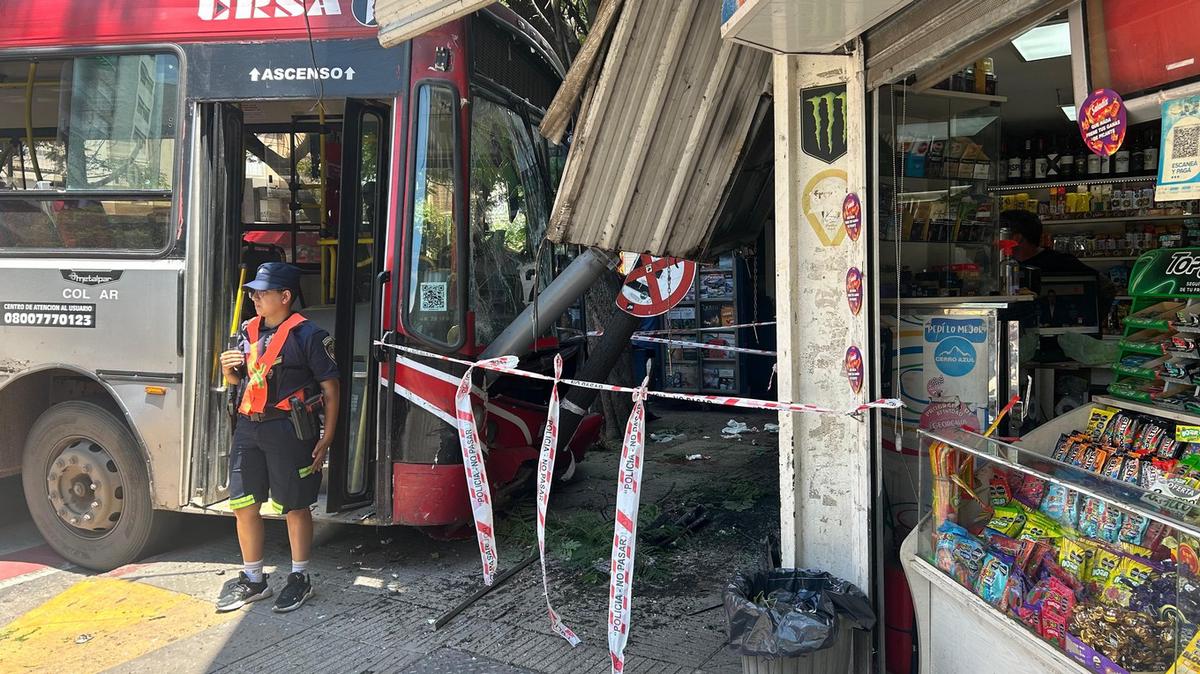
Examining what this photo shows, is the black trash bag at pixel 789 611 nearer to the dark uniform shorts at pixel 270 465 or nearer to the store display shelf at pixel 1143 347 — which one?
the store display shelf at pixel 1143 347

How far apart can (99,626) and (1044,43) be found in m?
6.09

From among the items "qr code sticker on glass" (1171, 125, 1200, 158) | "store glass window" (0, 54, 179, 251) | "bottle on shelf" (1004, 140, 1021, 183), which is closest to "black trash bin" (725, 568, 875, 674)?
"qr code sticker on glass" (1171, 125, 1200, 158)

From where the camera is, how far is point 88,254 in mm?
4598

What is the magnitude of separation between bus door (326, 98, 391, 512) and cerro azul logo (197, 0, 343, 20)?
21.6 inches

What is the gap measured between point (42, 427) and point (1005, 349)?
547 cm

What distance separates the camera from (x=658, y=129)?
12.6 feet

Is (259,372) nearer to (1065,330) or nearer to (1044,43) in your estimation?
(1044,43)

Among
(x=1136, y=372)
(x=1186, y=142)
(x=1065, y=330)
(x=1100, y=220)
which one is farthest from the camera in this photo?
(x=1100, y=220)

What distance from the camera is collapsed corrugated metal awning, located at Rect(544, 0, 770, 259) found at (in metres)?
3.60

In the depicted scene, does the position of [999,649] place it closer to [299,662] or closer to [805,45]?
[805,45]

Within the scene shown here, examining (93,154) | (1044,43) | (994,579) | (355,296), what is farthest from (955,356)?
(93,154)

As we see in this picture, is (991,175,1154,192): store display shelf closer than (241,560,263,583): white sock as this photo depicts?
No

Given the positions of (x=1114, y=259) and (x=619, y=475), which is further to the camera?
(x=1114, y=259)

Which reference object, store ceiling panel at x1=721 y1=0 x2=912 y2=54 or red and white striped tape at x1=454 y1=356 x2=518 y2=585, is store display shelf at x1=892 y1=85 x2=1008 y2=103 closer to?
store ceiling panel at x1=721 y1=0 x2=912 y2=54
